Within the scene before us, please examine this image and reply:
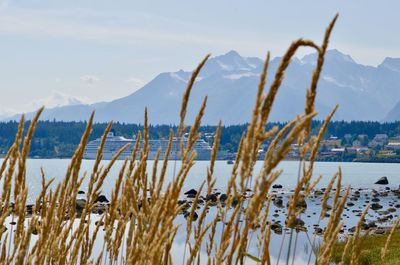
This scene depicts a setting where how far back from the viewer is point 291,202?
285 centimetres

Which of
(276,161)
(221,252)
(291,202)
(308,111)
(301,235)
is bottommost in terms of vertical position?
(301,235)

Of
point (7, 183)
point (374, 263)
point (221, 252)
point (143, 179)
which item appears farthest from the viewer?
point (374, 263)

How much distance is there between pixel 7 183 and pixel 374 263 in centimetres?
2129

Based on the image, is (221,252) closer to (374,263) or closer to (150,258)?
(150,258)

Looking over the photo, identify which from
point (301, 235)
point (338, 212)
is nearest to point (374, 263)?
point (338, 212)

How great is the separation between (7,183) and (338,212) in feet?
5.53

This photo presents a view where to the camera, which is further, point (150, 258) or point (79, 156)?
point (79, 156)

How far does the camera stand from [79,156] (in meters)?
3.02

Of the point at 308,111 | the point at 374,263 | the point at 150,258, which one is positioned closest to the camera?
the point at 150,258

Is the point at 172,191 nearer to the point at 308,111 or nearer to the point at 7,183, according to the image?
the point at 308,111

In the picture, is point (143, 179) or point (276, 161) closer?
point (276, 161)

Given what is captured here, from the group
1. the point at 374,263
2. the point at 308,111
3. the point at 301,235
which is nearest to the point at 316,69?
the point at 308,111

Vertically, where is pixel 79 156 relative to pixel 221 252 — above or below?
above

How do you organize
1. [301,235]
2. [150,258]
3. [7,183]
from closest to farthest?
[150,258] → [7,183] → [301,235]
